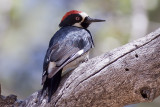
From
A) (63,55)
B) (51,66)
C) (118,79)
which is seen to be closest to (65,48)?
(63,55)

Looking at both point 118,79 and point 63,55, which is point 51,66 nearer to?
point 63,55

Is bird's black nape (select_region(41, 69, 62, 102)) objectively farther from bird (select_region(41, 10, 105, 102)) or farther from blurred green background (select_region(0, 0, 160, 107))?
blurred green background (select_region(0, 0, 160, 107))

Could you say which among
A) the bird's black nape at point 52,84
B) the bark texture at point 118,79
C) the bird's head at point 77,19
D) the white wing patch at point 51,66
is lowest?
the bark texture at point 118,79

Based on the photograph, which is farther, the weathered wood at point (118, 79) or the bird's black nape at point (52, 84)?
the bird's black nape at point (52, 84)

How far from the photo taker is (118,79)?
3.26m

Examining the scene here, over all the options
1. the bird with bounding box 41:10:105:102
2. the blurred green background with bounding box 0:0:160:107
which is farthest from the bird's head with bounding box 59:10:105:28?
the blurred green background with bounding box 0:0:160:107

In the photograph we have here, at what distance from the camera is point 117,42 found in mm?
6633

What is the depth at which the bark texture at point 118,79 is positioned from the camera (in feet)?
10.4

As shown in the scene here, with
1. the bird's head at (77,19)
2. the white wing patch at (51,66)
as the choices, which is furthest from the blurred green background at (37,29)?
the white wing patch at (51,66)

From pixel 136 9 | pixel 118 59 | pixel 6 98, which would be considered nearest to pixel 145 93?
pixel 118 59

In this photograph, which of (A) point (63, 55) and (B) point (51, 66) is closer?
(B) point (51, 66)

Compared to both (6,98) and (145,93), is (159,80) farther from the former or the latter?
(6,98)

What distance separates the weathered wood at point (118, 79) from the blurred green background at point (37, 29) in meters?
3.22

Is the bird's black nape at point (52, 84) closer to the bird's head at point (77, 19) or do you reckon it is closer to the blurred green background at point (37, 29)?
the bird's head at point (77, 19)
